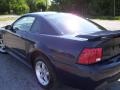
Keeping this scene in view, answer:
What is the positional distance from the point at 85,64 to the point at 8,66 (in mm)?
2893

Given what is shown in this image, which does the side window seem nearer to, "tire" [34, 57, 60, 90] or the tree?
"tire" [34, 57, 60, 90]

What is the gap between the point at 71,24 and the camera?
5074 millimetres

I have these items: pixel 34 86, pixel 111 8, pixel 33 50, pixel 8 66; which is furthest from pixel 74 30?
pixel 111 8

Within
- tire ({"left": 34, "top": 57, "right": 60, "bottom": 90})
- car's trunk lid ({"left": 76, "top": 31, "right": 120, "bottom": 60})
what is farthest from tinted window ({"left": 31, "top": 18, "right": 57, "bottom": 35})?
car's trunk lid ({"left": 76, "top": 31, "right": 120, "bottom": 60})

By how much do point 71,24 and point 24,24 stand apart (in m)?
1.27

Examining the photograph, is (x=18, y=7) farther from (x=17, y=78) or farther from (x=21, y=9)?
(x=17, y=78)

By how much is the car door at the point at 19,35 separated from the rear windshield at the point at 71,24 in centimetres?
60

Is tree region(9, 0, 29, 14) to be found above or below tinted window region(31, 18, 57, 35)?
above

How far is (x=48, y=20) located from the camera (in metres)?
5.09

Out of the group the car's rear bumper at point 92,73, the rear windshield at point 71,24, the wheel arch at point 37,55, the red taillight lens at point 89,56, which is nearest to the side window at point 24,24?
the rear windshield at point 71,24

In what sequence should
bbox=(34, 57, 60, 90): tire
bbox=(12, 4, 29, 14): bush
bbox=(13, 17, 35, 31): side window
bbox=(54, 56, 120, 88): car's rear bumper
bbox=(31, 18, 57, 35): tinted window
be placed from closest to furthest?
bbox=(54, 56, 120, 88): car's rear bumper
bbox=(34, 57, 60, 90): tire
bbox=(31, 18, 57, 35): tinted window
bbox=(13, 17, 35, 31): side window
bbox=(12, 4, 29, 14): bush

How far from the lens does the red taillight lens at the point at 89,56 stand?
398 centimetres

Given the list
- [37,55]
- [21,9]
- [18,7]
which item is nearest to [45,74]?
[37,55]

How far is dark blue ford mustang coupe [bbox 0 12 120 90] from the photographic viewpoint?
4.00 metres
